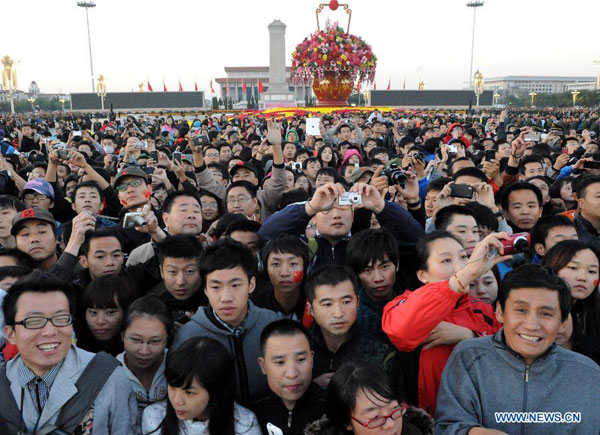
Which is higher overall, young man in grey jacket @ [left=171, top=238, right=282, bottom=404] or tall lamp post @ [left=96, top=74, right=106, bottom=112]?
tall lamp post @ [left=96, top=74, right=106, bottom=112]

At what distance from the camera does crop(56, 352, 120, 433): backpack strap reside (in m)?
2.07

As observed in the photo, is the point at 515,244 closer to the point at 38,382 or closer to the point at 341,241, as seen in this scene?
the point at 341,241

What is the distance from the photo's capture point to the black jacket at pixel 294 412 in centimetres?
221

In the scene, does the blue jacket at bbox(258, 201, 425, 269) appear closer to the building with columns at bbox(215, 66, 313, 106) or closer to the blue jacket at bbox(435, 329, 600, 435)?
the blue jacket at bbox(435, 329, 600, 435)

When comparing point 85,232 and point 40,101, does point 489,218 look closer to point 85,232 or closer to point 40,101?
point 85,232

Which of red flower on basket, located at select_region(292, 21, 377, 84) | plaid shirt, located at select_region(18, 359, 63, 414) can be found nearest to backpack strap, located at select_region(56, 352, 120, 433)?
plaid shirt, located at select_region(18, 359, 63, 414)

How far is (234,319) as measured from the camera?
2.63 meters

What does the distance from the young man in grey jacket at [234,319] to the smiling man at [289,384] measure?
0.63ft

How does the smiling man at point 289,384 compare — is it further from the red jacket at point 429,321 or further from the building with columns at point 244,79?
the building with columns at point 244,79

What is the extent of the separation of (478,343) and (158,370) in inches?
65.0

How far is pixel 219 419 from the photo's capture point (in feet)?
7.24

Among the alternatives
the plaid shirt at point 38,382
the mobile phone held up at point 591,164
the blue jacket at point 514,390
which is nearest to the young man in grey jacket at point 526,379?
the blue jacket at point 514,390

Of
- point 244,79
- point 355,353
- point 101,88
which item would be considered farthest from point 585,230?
point 244,79

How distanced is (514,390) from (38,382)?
2.12m
